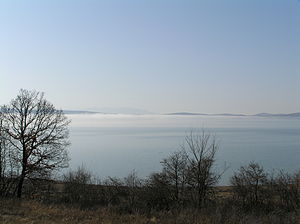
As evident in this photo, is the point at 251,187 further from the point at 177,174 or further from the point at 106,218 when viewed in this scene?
the point at 106,218

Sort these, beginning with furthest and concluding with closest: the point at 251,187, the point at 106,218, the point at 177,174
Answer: the point at 251,187
the point at 177,174
the point at 106,218

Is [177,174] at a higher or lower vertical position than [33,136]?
lower

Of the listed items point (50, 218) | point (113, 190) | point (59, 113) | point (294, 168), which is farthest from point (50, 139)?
point (294, 168)

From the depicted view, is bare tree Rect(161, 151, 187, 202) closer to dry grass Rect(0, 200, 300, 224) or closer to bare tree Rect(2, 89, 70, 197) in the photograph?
bare tree Rect(2, 89, 70, 197)

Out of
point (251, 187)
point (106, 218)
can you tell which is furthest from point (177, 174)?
point (106, 218)

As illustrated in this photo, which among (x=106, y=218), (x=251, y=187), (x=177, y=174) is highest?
(x=106, y=218)

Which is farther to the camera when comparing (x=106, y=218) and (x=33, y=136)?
(x=33, y=136)

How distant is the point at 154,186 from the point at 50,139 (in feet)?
32.8

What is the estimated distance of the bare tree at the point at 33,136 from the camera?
18.0 m

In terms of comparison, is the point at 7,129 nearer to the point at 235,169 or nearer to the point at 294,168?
the point at 235,169

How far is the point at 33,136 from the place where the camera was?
711 inches

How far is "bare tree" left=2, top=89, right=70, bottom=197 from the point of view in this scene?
58.9ft

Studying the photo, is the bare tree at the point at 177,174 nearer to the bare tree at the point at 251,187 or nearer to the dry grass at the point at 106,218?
the bare tree at the point at 251,187

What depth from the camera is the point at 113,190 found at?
78.4ft
